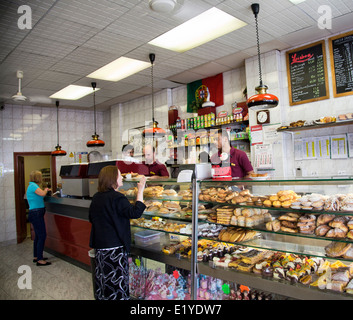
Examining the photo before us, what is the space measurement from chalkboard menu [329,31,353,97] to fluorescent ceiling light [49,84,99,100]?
5.19m

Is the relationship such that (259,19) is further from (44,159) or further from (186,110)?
(44,159)

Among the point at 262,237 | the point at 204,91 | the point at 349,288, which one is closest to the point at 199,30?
the point at 204,91

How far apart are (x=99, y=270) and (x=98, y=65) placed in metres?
3.85

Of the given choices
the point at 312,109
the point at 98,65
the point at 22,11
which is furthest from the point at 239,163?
the point at 22,11

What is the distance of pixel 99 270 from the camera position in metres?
2.77

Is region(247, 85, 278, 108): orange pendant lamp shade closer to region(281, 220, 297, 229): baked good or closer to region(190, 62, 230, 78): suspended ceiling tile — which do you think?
region(281, 220, 297, 229): baked good

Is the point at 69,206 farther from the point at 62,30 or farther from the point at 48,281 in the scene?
the point at 62,30

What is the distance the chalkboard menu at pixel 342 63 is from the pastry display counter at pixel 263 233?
290 cm

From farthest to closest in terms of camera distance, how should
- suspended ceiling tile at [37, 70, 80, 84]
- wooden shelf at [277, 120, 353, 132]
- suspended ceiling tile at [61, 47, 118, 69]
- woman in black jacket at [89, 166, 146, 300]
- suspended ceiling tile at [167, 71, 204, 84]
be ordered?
suspended ceiling tile at [167, 71, 204, 84] → suspended ceiling tile at [37, 70, 80, 84] → suspended ceiling tile at [61, 47, 118, 69] → wooden shelf at [277, 120, 353, 132] → woman in black jacket at [89, 166, 146, 300]

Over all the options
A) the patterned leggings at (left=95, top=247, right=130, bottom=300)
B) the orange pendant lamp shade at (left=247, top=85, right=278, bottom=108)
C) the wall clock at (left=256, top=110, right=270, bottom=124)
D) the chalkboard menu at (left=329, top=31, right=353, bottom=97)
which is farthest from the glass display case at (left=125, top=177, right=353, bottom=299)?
the chalkboard menu at (left=329, top=31, right=353, bottom=97)

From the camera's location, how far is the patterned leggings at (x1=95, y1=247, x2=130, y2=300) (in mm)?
2719

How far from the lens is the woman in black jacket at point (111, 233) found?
2.68 meters

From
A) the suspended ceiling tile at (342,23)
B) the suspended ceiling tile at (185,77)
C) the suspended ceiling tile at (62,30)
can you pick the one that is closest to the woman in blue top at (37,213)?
the suspended ceiling tile at (62,30)

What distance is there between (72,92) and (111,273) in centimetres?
572
